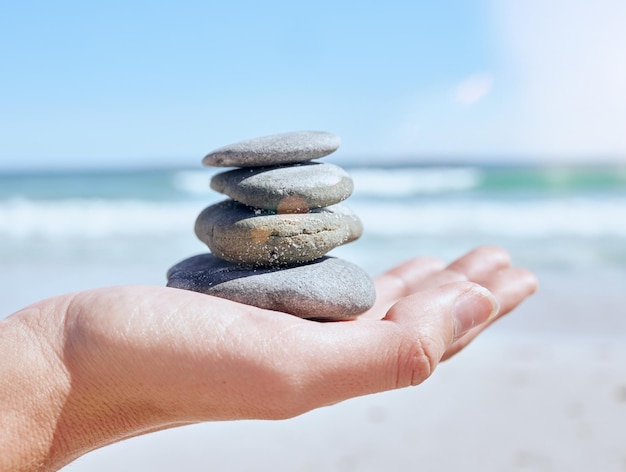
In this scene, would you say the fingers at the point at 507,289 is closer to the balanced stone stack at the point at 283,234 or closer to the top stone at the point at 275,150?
the balanced stone stack at the point at 283,234

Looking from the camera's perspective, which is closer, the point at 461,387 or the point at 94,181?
the point at 461,387

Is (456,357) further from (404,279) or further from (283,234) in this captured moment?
(283,234)

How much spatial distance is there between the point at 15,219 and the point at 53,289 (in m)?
9.40

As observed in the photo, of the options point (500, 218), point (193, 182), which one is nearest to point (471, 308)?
point (500, 218)

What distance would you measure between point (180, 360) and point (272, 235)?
71 cm

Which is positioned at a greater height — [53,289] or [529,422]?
[53,289]

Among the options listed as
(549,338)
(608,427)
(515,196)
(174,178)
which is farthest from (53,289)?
(174,178)

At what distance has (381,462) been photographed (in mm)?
3891

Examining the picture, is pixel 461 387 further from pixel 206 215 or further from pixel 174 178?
pixel 174 178

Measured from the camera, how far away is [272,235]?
2.42 meters

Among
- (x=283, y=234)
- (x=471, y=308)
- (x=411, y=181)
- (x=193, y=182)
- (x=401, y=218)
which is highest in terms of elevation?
(x=193, y=182)

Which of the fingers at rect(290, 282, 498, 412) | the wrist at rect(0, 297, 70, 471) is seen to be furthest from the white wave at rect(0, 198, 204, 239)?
the fingers at rect(290, 282, 498, 412)

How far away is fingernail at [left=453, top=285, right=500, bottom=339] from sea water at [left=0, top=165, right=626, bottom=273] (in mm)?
5745

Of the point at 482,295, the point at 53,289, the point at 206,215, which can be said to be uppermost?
the point at 206,215
